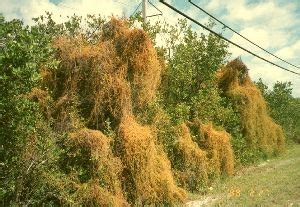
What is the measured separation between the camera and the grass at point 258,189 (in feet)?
48.3

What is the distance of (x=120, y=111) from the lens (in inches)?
586

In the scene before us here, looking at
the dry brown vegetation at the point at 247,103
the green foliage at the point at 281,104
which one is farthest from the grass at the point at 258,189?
the green foliage at the point at 281,104

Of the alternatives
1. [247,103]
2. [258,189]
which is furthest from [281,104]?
[258,189]

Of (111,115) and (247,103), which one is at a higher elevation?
(247,103)

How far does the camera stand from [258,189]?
17.0 metres

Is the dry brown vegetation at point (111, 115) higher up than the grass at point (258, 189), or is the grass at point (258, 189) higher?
the dry brown vegetation at point (111, 115)

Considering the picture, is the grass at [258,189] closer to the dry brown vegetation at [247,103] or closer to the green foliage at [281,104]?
the dry brown vegetation at [247,103]

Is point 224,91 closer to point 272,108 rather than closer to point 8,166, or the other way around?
point 272,108

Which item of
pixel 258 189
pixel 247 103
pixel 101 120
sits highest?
pixel 247 103

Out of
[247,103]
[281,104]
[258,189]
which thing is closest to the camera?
[258,189]

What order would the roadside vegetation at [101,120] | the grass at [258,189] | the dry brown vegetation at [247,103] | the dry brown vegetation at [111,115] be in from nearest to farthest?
1. the roadside vegetation at [101,120]
2. the dry brown vegetation at [111,115]
3. the grass at [258,189]
4. the dry brown vegetation at [247,103]

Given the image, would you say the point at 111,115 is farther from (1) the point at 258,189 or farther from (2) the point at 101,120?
(1) the point at 258,189

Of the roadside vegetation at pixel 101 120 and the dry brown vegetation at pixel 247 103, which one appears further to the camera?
the dry brown vegetation at pixel 247 103

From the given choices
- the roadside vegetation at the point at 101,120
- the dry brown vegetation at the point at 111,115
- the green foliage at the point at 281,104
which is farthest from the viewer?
the green foliage at the point at 281,104
